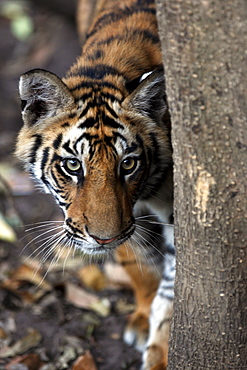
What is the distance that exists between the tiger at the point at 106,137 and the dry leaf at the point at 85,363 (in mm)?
276

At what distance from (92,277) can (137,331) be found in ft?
2.19

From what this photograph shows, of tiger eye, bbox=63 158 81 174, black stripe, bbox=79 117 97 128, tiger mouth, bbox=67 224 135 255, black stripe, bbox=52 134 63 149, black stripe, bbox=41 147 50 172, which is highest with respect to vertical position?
black stripe, bbox=79 117 97 128

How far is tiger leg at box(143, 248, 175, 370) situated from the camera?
3035 mm

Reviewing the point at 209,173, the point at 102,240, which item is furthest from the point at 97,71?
the point at 209,173

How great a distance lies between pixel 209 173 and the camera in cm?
184

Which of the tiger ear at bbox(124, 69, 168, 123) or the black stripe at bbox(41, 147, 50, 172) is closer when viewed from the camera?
the tiger ear at bbox(124, 69, 168, 123)

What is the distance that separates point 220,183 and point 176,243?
0.34 m

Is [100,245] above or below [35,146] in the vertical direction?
below

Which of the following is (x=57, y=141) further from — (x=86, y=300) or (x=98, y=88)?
(x=86, y=300)

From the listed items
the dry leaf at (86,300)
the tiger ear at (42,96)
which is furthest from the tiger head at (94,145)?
the dry leaf at (86,300)

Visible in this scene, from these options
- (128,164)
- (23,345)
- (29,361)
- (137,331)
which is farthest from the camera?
(137,331)

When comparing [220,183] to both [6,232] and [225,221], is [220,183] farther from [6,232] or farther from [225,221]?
[6,232]

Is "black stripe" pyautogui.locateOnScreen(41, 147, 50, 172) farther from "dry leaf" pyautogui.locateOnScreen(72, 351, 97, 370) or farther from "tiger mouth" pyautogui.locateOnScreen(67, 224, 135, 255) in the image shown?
"dry leaf" pyautogui.locateOnScreen(72, 351, 97, 370)

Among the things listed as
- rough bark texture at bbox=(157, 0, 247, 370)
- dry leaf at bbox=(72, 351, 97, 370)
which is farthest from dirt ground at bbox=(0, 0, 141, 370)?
rough bark texture at bbox=(157, 0, 247, 370)
